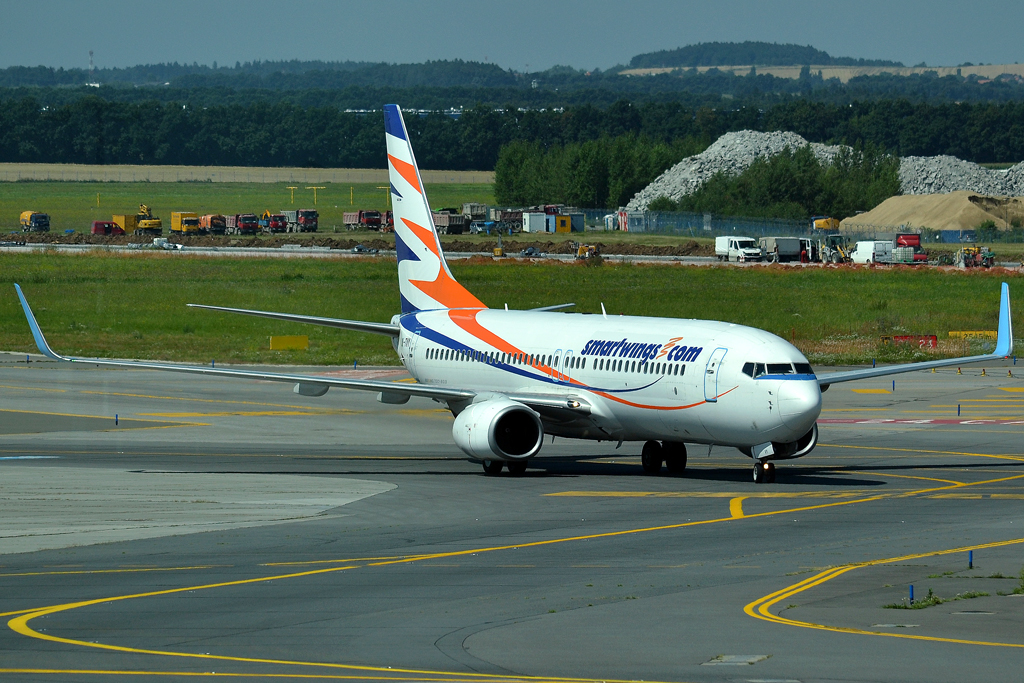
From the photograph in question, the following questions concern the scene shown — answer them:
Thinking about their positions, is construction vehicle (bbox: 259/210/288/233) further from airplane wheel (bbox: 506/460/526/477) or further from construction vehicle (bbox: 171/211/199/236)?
airplane wheel (bbox: 506/460/526/477)

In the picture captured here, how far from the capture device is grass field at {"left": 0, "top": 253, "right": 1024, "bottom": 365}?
271 ft

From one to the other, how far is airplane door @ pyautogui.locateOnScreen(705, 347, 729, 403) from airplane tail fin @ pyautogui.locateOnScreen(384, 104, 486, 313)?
14.5m

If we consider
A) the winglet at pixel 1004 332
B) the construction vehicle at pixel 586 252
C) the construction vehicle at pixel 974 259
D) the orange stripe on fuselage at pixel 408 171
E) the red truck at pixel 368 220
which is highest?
the red truck at pixel 368 220

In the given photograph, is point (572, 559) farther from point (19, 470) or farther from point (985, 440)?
point (985, 440)

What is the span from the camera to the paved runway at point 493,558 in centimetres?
2025

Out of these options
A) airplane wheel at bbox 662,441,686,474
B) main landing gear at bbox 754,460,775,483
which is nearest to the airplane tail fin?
airplane wheel at bbox 662,441,686,474

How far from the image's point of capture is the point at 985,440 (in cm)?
5106

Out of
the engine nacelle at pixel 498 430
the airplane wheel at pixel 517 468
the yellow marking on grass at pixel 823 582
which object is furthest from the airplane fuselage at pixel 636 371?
the yellow marking on grass at pixel 823 582

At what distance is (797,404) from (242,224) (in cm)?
14305

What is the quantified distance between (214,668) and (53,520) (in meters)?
16.5

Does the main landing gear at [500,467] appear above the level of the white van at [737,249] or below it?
below

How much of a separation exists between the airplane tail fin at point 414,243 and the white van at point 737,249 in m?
90.4

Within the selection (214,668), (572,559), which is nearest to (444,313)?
(572,559)

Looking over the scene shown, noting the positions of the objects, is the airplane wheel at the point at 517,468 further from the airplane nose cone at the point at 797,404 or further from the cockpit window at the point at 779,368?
the airplane nose cone at the point at 797,404
